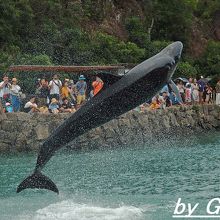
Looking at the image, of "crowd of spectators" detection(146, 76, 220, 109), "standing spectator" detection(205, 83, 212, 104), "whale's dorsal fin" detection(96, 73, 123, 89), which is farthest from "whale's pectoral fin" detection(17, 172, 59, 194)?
"standing spectator" detection(205, 83, 212, 104)

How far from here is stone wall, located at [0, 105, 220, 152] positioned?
966 inches

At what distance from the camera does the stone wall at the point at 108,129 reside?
80.5ft

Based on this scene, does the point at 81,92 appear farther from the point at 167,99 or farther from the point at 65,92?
the point at 167,99

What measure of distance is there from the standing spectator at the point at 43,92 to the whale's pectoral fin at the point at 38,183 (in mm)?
13586

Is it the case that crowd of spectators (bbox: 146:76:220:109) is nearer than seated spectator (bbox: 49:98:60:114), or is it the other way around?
seated spectator (bbox: 49:98:60:114)

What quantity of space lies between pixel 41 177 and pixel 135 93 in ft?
7.64

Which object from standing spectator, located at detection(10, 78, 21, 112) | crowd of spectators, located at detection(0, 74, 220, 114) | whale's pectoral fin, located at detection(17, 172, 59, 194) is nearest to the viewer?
whale's pectoral fin, located at detection(17, 172, 59, 194)

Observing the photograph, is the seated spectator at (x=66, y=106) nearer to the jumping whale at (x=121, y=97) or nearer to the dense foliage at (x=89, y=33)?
the dense foliage at (x=89, y=33)

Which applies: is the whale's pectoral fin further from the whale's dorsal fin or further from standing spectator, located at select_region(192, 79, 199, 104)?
standing spectator, located at select_region(192, 79, 199, 104)

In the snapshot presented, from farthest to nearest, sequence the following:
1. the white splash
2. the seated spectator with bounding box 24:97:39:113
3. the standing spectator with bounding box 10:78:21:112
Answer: the seated spectator with bounding box 24:97:39:113, the standing spectator with bounding box 10:78:21:112, the white splash

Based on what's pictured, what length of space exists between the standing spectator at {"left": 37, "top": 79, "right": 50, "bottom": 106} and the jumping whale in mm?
13647

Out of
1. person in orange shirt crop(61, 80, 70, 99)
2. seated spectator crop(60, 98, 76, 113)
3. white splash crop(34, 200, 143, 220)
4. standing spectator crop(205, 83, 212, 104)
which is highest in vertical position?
white splash crop(34, 200, 143, 220)

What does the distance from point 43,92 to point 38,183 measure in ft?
45.0

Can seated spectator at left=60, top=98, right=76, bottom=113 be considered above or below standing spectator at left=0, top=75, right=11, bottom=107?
below
